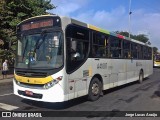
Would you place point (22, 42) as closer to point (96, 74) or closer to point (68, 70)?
point (68, 70)

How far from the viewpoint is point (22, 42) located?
10.3m

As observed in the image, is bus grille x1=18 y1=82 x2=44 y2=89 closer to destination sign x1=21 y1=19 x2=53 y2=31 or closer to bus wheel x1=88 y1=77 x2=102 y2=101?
destination sign x1=21 y1=19 x2=53 y2=31

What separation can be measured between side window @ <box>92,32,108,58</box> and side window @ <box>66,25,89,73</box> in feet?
2.06

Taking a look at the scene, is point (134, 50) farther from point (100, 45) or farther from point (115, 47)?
point (100, 45)

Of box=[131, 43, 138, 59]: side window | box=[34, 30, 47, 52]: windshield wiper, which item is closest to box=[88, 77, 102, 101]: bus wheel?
box=[34, 30, 47, 52]: windshield wiper

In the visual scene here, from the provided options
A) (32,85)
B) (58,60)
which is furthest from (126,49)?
(32,85)

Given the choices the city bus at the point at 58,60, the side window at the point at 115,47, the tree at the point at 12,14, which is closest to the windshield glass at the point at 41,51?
the city bus at the point at 58,60

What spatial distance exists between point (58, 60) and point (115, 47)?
5.16m

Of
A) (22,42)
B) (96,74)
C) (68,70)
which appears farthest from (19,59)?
(96,74)

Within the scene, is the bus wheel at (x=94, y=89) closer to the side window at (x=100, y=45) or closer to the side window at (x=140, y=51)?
the side window at (x=100, y=45)

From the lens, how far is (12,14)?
2595 centimetres

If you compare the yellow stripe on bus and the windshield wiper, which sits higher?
the windshield wiper

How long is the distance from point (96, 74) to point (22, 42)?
10.6ft

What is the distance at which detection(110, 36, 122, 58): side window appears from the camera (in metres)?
13.3
